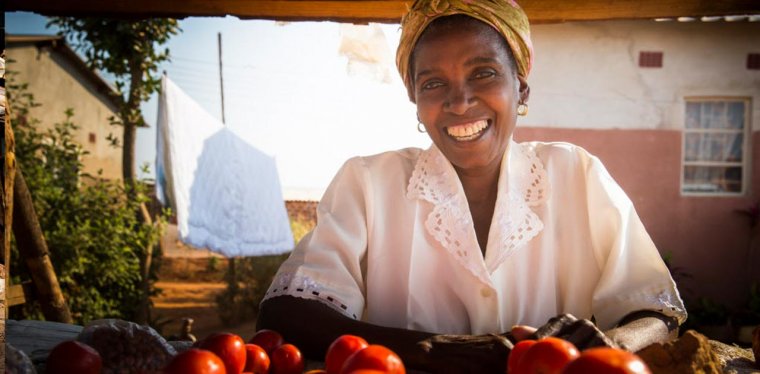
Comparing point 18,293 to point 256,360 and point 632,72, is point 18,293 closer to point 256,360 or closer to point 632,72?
point 256,360

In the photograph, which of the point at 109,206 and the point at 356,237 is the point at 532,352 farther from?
the point at 109,206

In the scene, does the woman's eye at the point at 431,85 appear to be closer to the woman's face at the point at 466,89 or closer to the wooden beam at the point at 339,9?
the woman's face at the point at 466,89

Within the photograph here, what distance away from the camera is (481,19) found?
79.7 inches

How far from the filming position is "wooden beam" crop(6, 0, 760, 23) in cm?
230

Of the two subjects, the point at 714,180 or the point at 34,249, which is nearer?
the point at 34,249

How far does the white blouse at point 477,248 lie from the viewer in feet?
6.63

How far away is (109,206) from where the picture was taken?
6137 mm

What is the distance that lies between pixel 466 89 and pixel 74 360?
4.67ft

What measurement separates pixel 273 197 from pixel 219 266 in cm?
868

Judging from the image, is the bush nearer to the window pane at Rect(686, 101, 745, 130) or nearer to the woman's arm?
the woman's arm

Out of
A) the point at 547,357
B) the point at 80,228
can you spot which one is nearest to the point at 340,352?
the point at 547,357

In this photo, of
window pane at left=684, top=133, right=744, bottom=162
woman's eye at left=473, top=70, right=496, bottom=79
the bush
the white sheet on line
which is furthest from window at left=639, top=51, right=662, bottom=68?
woman's eye at left=473, top=70, right=496, bottom=79

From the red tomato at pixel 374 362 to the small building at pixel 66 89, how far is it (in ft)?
51.8

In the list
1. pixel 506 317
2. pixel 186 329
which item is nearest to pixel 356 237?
pixel 506 317
